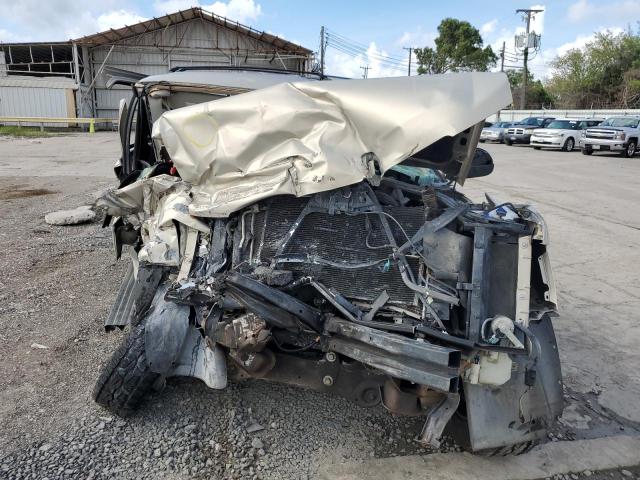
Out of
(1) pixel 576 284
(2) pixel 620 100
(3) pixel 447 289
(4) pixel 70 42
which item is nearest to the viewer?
(3) pixel 447 289

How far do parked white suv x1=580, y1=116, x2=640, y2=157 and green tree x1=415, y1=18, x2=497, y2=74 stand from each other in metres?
24.3

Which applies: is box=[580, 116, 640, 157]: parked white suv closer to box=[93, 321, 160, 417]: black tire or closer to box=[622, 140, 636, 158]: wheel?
box=[622, 140, 636, 158]: wheel

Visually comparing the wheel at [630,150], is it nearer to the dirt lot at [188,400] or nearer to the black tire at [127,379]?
the dirt lot at [188,400]

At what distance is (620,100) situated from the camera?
43.2m

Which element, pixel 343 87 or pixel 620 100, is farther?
pixel 620 100

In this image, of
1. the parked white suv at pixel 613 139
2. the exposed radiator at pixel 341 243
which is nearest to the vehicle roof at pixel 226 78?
the exposed radiator at pixel 341 243

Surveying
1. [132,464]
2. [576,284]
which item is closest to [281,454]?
[132,464]

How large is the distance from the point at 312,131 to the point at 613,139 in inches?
916

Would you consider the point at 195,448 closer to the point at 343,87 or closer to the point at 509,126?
the point at 343,87

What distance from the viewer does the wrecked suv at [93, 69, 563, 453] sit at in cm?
241

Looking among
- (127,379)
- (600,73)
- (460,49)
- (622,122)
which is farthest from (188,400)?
(600,73)

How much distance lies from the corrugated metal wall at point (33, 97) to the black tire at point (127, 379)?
34.8 meters

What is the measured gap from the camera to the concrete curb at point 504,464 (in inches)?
105

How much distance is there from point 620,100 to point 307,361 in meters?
49.1
